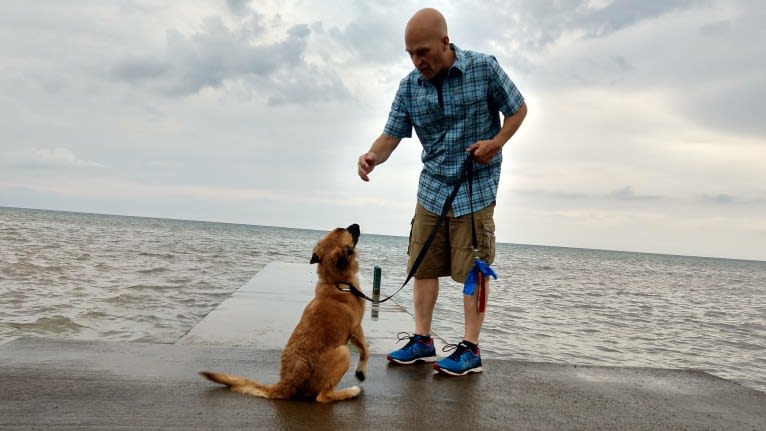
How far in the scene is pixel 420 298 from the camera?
15.0ft

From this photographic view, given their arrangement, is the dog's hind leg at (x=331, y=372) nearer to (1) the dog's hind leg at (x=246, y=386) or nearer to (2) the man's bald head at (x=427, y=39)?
(1) the dog's hind leg at (x=246, y=386)

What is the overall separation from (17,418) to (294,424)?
4.63ft

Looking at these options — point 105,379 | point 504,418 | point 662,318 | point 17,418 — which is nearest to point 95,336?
point 105,379

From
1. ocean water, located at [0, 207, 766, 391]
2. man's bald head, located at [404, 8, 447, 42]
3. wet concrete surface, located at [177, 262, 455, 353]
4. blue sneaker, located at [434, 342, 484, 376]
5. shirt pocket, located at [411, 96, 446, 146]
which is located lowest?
ocean water, located at [0, 207, 766, 391]

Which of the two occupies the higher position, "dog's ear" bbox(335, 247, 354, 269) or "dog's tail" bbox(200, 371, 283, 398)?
"dog's ear" bbox(335, 247, 354, 269)

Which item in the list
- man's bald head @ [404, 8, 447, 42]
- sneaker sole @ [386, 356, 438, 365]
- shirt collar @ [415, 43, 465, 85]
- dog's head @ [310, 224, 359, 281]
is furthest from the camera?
sneaker sole @ [386, 356, 438, 365]

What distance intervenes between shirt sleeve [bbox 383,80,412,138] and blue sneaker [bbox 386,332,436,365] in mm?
1736

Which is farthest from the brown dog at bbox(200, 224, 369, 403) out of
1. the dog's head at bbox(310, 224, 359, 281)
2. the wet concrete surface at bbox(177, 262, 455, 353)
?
the wet concrete surface at bbox(177, 262, 455, 353)

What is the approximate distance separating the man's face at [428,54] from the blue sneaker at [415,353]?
2191mm

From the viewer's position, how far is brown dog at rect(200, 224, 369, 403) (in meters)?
3.29

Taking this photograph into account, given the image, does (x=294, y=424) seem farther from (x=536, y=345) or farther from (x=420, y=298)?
(x=536, y=345)

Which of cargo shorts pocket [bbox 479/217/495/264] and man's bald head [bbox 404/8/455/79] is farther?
cargo shorts pocket [bbox 479/217/495/264]

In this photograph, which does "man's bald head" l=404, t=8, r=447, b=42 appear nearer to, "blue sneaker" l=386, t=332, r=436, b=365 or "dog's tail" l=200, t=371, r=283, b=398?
"blue sneaker" l=386, t=332, r=436, b=365

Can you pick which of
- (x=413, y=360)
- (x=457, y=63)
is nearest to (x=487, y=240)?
(x=413, y=360)
